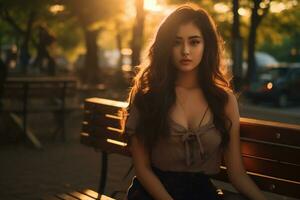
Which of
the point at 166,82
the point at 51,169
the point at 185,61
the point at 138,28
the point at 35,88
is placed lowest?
the point at 51,169

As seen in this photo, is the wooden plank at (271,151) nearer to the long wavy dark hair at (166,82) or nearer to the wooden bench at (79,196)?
the long wavy dark hair at (166,82)

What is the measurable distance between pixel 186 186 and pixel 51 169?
5172 millimetres

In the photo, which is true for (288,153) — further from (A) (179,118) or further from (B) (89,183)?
(B) (89,183)

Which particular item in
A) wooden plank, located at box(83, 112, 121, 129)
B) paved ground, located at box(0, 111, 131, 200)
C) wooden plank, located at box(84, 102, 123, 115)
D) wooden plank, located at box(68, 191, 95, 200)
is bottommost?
paved ground, located at box(0, 111, 131, 200)

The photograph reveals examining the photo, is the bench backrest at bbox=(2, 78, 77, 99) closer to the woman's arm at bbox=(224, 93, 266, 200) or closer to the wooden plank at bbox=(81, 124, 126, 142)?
the wooden plank at bbox=(81, 124, 126, 142)

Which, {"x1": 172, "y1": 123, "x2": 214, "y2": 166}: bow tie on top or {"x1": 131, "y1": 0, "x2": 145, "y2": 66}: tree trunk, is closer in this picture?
{"x1": 172, "y1": 123, "x2": 214, "y2": 166}: bow tie on top

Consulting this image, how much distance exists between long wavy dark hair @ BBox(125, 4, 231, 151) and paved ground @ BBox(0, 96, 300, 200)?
2.09 metres

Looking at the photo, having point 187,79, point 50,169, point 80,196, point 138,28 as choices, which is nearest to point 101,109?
point 80,196

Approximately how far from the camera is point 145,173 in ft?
12.1

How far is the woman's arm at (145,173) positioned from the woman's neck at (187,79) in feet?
1.33

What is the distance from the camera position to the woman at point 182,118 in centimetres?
364

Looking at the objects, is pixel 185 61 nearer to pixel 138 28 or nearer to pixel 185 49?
pixel 185 49

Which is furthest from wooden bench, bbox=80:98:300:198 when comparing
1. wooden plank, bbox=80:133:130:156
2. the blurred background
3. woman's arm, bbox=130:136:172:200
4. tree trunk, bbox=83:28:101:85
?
tree trunk, bbox=83:28:101:85

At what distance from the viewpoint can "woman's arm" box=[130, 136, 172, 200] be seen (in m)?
3.58
